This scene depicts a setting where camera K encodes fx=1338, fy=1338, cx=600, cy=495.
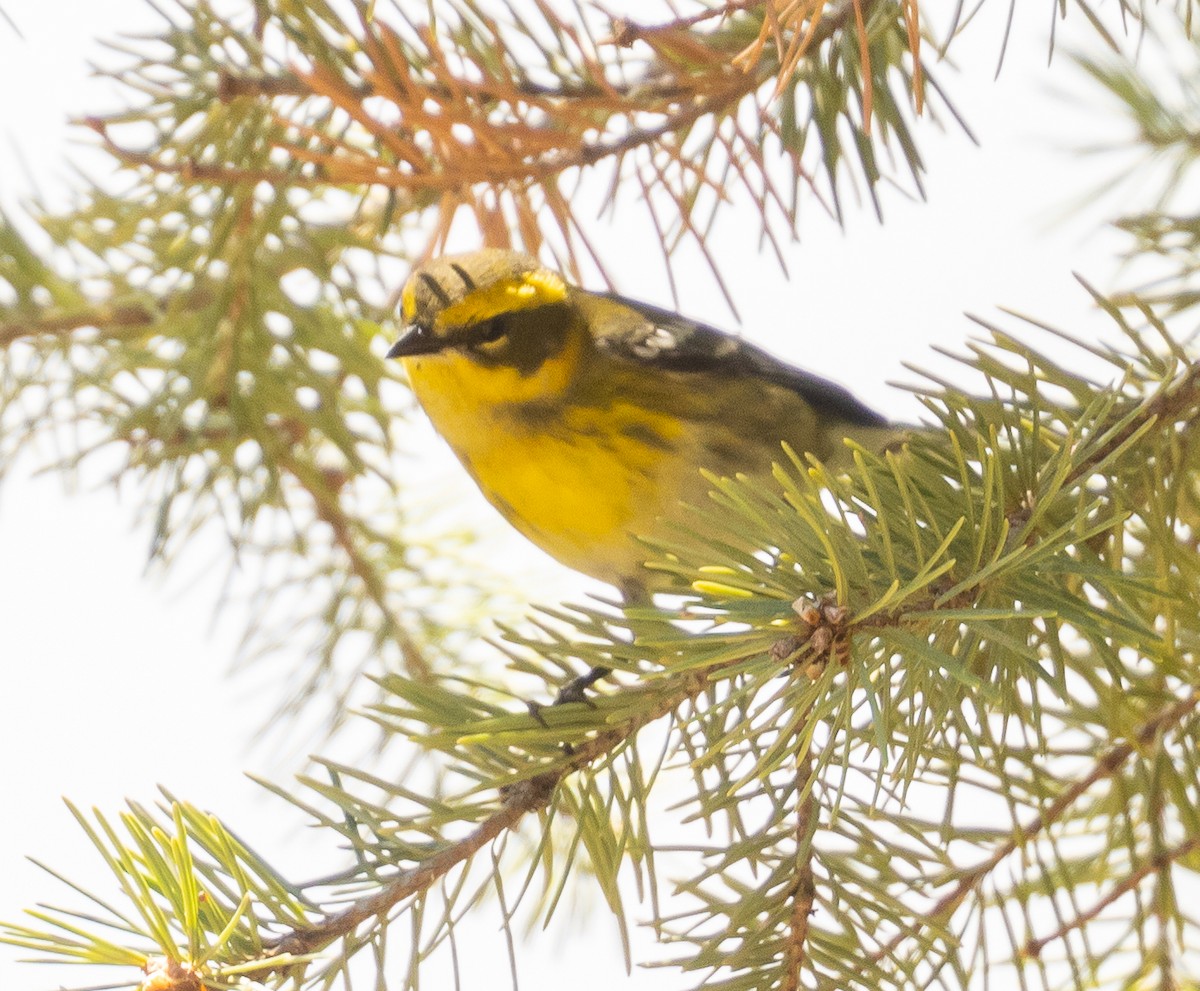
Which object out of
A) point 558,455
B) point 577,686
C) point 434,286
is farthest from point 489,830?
point 434,286

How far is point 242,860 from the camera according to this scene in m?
0.80

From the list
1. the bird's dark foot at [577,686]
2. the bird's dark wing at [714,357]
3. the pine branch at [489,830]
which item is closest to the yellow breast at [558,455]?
the bird's dark wing at [714,357]

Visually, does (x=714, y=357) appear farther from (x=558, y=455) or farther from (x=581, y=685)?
(x=581, y=685)

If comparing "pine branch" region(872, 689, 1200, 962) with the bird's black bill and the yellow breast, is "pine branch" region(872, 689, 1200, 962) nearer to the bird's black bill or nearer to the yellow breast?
the yellow breast

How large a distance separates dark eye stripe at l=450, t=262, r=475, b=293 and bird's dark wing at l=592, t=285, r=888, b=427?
0.20 metres

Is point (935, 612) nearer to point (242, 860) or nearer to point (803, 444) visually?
point (242, 860)

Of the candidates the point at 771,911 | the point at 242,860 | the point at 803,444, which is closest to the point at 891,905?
the point at 771,911

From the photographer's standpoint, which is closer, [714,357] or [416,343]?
[416,343]

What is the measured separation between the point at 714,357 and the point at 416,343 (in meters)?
0.43

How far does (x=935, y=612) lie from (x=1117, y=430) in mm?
175

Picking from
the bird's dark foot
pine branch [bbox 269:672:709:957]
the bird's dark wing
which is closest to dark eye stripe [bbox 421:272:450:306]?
the bird's dark wing

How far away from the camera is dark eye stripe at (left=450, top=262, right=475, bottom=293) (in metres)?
1.49

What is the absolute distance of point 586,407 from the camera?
4.94 feet

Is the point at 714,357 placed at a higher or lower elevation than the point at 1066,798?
higher
